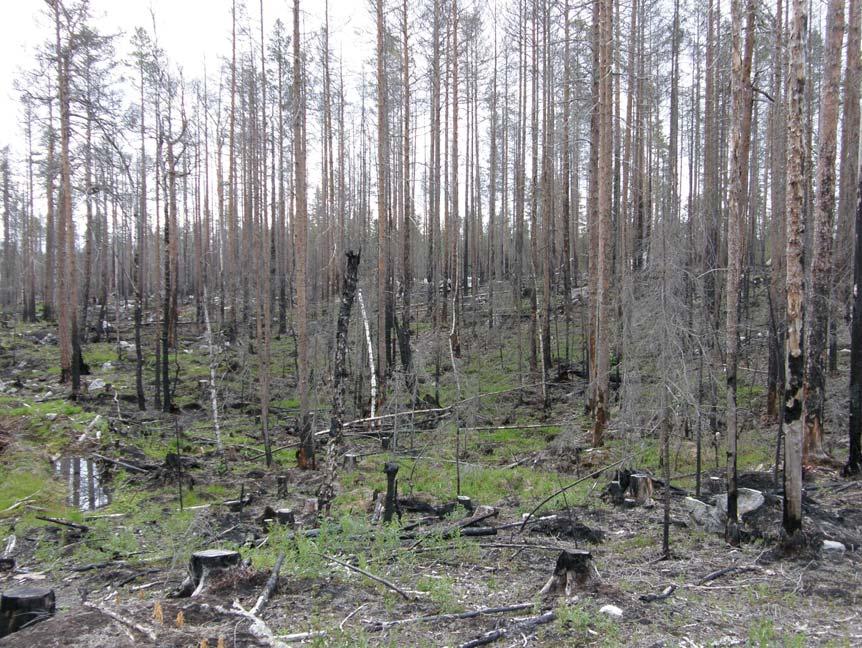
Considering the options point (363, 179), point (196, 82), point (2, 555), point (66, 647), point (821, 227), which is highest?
point (196, 82)

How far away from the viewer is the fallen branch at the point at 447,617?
15.2 ft

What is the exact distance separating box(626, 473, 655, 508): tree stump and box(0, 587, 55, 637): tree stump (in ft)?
23.1

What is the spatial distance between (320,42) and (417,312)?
1161 centimetres

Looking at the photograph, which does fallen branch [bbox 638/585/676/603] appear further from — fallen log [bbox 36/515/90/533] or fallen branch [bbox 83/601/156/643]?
fallen log [bbox 36/515/90/533]

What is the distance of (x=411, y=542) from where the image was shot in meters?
6.78

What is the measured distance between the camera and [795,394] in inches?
233

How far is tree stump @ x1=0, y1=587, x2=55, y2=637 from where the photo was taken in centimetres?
452

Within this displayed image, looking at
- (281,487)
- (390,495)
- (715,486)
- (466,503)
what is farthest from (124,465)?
(715,486)

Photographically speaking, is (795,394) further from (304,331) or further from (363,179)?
(363,179)

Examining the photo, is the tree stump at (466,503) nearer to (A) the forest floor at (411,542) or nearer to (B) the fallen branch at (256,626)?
(A) the forest floor at (411,542)

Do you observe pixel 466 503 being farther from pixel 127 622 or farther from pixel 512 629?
pixel 127 622

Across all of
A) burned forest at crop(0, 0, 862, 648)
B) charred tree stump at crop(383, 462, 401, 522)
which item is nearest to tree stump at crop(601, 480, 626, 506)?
burned forest at crop(0, 0, 862, 648)

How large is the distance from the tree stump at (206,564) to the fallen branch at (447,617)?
1.50 metres

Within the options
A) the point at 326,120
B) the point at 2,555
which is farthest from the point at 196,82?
the point at 2,555
